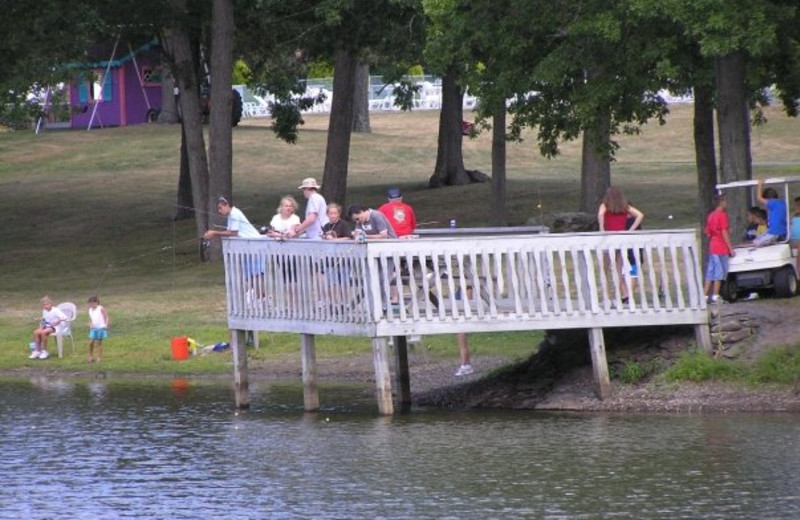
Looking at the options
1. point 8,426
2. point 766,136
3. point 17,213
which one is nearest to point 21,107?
point 17,213

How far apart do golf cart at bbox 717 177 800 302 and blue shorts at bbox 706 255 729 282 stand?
0.07m

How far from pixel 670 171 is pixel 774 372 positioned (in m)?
36.5

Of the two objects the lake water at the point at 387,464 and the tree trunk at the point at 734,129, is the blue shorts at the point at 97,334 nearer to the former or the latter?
the lake water at the point at 387,464

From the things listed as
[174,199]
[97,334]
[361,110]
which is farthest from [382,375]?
[361,110]

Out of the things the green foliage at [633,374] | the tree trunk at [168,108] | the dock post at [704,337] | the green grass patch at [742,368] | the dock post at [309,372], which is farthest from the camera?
the tree trunk at [168,108]

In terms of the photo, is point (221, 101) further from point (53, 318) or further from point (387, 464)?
point (387, 464)

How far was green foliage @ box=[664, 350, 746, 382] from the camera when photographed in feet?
64.0

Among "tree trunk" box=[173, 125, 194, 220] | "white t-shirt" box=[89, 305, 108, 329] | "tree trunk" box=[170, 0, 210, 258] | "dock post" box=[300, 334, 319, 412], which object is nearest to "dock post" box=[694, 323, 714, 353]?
"dock post" box=[300, 334, 319, 412]

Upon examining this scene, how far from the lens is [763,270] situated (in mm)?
21828

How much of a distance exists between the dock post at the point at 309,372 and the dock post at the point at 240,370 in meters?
0.87

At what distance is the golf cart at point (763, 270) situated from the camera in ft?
71.0

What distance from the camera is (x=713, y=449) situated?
54.4 ft

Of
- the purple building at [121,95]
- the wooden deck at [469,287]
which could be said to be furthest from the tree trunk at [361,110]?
the wooden deck at [469,287]

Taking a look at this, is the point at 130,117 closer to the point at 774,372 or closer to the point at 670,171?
the point at 670,171
